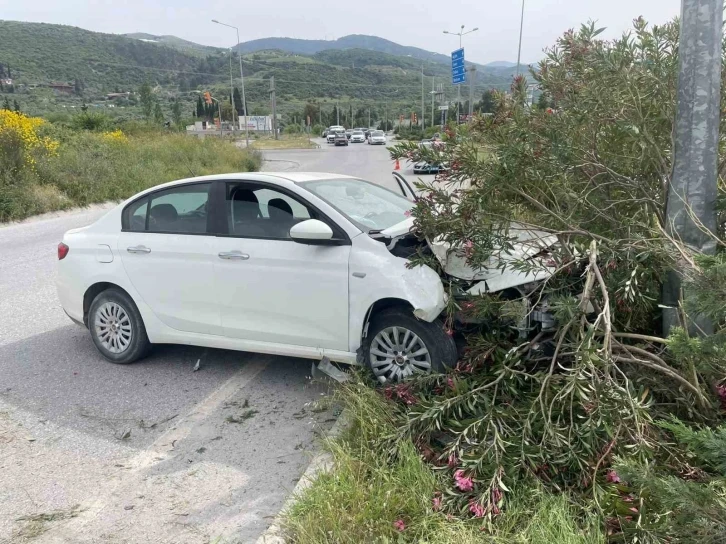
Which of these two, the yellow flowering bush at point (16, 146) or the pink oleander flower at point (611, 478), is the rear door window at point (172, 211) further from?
the yellow flowering bush at point (16, 146)

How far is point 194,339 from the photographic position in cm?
511

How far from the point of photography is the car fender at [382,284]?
403 cm

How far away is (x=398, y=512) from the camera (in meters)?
2.96

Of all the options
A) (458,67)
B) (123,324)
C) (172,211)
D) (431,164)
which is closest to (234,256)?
(172,211)

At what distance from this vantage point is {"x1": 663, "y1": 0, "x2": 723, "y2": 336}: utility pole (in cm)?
321

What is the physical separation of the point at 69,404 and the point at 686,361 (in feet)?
14.1

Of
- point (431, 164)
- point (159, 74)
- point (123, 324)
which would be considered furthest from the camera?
point (159, 74)

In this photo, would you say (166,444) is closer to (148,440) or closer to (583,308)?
(148,440)

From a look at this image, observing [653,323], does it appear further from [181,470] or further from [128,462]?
[128,462]

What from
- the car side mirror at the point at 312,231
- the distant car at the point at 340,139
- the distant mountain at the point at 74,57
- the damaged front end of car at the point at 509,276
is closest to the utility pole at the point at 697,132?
the damaged front end of car at the point at 509,276

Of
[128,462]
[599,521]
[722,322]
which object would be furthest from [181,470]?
[722,322]

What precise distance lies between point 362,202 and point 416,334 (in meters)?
1.42

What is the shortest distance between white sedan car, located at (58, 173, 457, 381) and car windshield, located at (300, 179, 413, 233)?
0.02 m

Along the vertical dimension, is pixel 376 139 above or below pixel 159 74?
below
